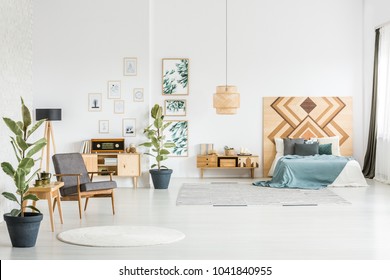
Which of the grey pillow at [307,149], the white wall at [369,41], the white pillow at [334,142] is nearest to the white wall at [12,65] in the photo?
the grey pillow at [307,149]

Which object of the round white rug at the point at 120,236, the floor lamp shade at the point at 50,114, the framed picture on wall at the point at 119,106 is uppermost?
the framed picture on wall at the point at 119,106

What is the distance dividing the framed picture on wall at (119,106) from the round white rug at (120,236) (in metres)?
4.78

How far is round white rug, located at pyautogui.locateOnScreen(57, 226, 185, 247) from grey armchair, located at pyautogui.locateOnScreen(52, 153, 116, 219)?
878 mm

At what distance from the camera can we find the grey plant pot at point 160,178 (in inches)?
428

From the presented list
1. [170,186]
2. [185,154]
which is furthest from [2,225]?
[185,154]

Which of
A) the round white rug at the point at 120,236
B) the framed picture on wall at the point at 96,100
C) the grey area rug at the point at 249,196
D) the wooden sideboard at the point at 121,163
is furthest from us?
the framed picture on wall at the point at 96,100

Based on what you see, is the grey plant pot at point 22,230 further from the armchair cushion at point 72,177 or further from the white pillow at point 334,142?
the white pillow at point 334,142

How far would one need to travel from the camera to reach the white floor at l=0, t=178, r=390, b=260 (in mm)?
5715

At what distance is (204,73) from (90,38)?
2.49 m

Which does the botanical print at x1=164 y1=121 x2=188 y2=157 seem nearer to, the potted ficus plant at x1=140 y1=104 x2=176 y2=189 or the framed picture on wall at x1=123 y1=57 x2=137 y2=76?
the potted ficus plant at x1=140 y1=104 x2=176 y2=189

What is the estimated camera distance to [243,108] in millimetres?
12883

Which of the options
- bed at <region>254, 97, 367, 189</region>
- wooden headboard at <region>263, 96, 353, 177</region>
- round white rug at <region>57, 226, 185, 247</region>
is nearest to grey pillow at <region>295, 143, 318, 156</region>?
bed at <region>254, 97, 367, 189</region>

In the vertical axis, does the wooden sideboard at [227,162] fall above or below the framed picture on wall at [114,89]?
below

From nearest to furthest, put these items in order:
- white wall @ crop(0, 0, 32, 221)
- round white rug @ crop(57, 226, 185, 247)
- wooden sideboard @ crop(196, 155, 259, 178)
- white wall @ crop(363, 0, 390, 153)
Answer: round white rug @ crop(57, 226, 185, 247), white wall @ crop(0, 0, 32, 221), white wall @ crop(363, 0, 390, 153), wooden sideboard @ crop(196, 155, 259, 178)
